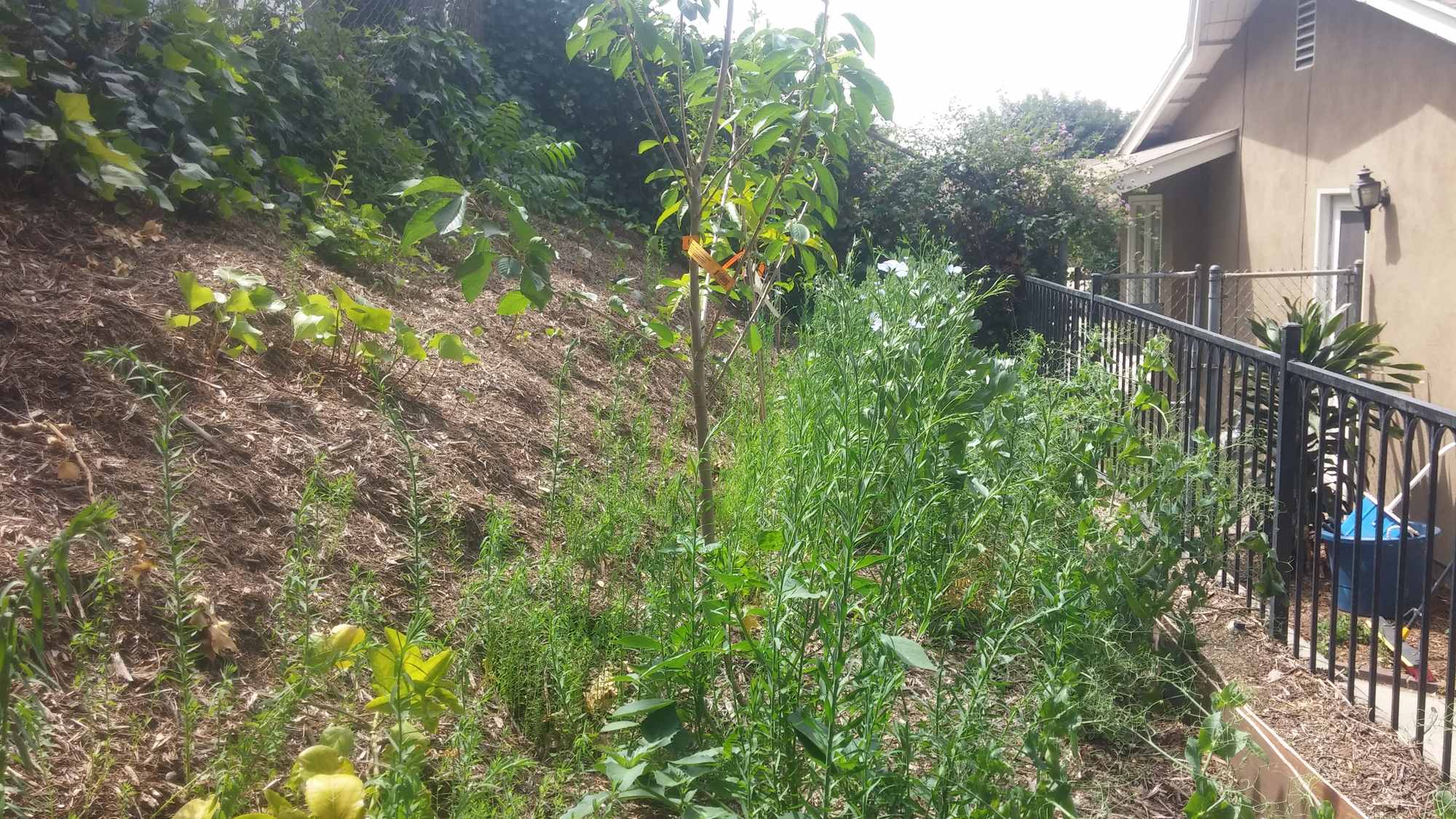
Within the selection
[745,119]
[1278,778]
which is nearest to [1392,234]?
[1278,778]

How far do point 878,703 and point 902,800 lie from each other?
301 mm

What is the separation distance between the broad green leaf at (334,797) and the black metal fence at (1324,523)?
117 inches

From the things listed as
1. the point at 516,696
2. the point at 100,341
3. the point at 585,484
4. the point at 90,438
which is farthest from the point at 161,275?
the point at 516,696

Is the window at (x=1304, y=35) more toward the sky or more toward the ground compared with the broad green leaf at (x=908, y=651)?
more toward the sky

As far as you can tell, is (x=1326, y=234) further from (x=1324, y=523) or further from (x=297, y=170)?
(x=297, y=170)

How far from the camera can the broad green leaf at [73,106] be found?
3.64 m

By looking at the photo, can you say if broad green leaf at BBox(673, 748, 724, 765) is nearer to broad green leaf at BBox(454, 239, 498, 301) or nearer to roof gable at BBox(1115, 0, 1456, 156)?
broad green leaf at BBox(454, 239, 498, 301)

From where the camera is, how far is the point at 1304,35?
10.7 meters

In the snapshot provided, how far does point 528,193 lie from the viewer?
26.4 ft

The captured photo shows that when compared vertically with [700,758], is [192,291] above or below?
above

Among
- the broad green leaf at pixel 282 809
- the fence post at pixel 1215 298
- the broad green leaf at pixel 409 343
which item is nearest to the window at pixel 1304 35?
the fence post at pixel 1215 298

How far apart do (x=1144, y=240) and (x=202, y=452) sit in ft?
48.4

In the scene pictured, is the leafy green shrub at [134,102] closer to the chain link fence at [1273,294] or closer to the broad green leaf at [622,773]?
the broad green leaf at [622,773]

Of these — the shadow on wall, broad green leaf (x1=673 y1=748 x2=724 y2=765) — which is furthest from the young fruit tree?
the shadow on wall
